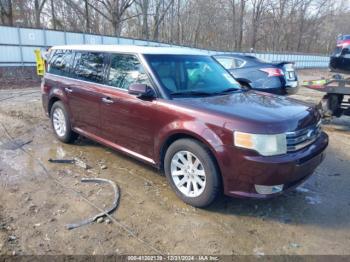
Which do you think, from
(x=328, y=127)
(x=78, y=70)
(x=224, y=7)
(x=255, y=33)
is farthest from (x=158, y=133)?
(x=255, y=33)

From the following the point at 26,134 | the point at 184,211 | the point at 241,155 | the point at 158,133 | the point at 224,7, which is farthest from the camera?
the point at 224,7

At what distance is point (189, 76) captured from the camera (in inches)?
167

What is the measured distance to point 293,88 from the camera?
27.4ft

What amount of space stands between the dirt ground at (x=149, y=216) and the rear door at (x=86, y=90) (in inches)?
25.2

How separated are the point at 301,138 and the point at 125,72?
8.07ft

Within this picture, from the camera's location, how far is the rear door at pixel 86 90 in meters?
4.73

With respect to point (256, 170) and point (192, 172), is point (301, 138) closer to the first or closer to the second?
point (256, 170)

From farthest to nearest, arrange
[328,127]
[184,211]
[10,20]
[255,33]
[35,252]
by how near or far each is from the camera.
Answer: [255,33]
[10,20]
[328,127]
[184,211]
[35,252]

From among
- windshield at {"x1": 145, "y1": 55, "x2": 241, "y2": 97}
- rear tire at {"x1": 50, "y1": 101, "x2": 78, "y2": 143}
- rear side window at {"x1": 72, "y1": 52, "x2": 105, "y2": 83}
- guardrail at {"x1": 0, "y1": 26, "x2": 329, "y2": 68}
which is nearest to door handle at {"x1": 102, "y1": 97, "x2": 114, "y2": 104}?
rear side window at {"x1": 72, "y1": 52, "x2": 105, "y2": 83}

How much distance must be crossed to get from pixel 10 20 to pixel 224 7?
1005 inches

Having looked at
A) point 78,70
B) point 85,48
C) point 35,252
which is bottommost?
point 35,252

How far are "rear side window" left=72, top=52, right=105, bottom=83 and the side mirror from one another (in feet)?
3.36

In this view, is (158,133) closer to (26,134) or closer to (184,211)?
(184,211)

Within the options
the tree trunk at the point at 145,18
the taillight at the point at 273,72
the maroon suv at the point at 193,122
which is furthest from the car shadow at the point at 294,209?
the tree trunk at the point at 145,18
